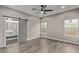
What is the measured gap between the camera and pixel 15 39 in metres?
6.05

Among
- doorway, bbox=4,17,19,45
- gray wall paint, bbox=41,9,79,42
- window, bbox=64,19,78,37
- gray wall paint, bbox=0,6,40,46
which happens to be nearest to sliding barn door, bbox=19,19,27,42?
gray wall paint, bbox=0,6,40,46

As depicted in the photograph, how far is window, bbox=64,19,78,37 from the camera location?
210 inches

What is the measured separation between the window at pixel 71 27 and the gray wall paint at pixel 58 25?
13.3 inches

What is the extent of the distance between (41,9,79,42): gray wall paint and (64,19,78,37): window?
1.11 ft

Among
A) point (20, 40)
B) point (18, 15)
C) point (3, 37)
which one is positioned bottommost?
point (20, 40)

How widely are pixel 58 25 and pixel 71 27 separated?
1414 millimetres

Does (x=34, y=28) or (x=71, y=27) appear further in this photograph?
(x=34, y=28)

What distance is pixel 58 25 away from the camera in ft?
22.4

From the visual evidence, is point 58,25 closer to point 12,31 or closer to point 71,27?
point 71,27

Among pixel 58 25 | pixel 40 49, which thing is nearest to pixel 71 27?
pixel 58 25
